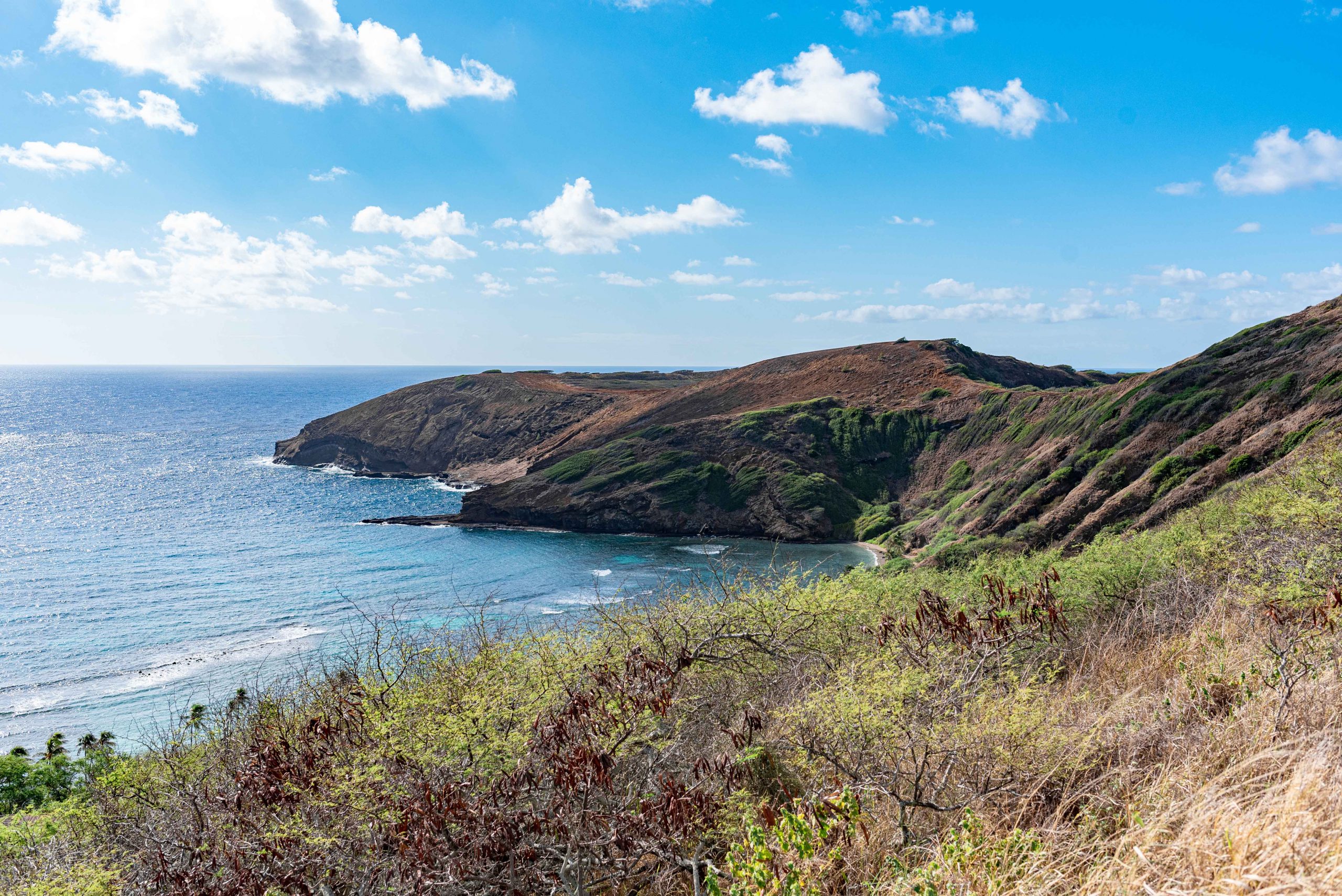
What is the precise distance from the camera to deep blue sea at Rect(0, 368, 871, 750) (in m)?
39.0

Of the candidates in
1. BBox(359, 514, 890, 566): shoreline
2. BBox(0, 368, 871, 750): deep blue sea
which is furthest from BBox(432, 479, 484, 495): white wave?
BBox(359, 514, 890, 566): shoreline

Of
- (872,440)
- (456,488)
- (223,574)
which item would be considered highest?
(872,440)

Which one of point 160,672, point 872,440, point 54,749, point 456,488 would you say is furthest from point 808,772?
point 456,488

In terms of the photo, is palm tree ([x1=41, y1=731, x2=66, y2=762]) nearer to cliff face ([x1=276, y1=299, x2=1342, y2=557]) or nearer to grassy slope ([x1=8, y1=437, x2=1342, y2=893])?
grassy slope ([x1=8, y1=437, x2=1342, y2=893])

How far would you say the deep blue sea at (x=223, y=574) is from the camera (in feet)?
128

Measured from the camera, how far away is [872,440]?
84.1m

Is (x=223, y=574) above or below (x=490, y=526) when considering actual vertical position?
below

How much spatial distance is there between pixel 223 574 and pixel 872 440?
6600 cm

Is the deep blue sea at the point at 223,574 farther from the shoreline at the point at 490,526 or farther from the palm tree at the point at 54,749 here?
the palm tree at the point at 54,749

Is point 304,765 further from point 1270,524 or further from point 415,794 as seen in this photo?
point 1270,524

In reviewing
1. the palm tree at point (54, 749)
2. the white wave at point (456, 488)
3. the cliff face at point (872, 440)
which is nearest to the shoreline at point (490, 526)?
the cliff face at point (872, 440)

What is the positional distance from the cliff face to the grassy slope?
3969 cm

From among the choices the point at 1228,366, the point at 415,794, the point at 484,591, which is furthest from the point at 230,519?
the point at 1228,366

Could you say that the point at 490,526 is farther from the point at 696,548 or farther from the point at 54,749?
the point at 54,749
